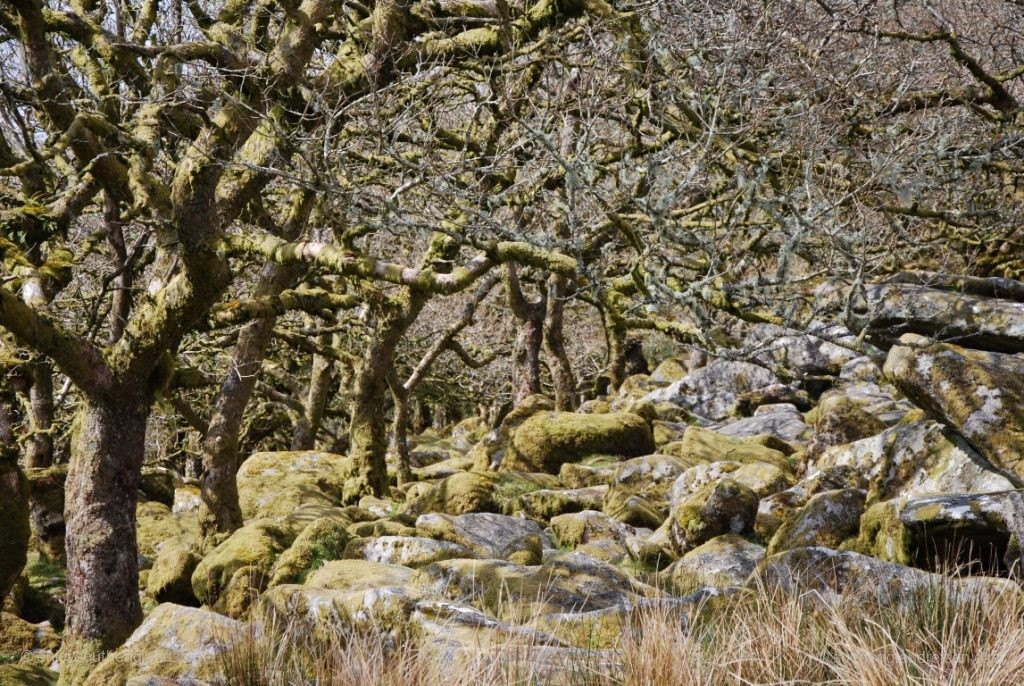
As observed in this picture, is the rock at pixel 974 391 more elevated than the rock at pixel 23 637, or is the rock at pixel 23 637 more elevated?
the rock at pixel 974 391

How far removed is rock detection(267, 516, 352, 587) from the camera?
10.3m

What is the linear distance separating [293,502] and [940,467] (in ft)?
32.7

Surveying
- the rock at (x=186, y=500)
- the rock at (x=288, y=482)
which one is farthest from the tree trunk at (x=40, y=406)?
the rock at (x=186, y=500)

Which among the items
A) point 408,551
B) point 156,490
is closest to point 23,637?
point 408,551

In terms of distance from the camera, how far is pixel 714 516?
11.1 m

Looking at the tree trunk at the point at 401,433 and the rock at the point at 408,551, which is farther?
the tree trunk at the point at 401,433

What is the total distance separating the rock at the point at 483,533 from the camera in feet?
35.4

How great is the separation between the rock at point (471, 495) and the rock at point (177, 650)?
8446mm

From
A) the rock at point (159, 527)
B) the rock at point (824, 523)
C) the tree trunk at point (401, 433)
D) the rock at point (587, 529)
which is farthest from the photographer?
the tree trunk at point (401, 433)

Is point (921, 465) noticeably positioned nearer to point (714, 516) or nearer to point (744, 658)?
point (714, 516)

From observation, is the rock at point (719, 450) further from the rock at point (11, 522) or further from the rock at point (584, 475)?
the rock at point (11, 522)

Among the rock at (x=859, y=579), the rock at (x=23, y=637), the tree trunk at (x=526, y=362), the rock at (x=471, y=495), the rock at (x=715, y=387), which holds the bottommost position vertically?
the rock at (x=23, y=637)

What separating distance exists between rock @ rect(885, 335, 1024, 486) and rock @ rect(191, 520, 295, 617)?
7.11 m

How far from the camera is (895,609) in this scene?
498cm
